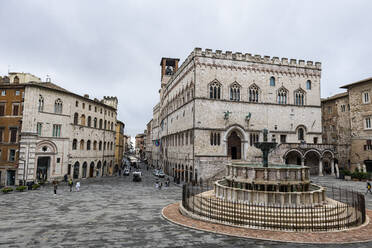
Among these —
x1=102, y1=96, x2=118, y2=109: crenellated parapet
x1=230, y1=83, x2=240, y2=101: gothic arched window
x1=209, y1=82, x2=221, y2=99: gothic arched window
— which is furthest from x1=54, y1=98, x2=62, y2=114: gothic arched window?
x1=230, y1=83, x2=240, y2=101: gothic arched window

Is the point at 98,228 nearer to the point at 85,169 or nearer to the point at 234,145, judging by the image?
the point at 234,145

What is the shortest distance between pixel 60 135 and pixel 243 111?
26185 millimetres

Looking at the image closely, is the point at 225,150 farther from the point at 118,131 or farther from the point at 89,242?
the point at 118,131

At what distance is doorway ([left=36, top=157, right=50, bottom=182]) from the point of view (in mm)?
33044

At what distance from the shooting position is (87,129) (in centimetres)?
4012

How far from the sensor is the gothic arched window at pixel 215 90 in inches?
1364

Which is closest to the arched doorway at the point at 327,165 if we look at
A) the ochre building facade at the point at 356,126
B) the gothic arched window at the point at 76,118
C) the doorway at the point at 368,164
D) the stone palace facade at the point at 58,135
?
the ochre building facade at the point at 356,126

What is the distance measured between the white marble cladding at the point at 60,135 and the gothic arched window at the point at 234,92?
23.0 meters

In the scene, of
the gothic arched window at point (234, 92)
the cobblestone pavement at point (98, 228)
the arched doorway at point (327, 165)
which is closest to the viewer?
the cobblestone pavement at point (98, 228)

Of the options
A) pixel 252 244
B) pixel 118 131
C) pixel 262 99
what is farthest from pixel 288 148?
pixel 118 131

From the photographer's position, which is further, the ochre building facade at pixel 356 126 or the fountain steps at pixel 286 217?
the ochre building facade at pixel 356 126

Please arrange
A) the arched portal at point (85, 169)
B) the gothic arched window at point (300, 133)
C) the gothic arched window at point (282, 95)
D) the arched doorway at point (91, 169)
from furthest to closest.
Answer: the arched doorway at point (91, 169) < the arched portal at point (85, 169) < the gothic arched window at point (300, 133) < the gothic arched window at point (282, 95)

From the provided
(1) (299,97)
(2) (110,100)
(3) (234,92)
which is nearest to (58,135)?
(2) (110,100)

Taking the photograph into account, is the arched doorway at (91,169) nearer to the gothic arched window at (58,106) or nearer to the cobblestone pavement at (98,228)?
the gothic arched window at (58,106)
